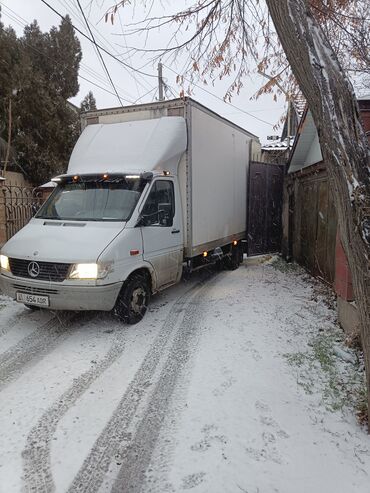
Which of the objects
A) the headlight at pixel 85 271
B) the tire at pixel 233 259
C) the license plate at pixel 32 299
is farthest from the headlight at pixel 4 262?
the tire at pixel 233 259

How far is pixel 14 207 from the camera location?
8.13 meters

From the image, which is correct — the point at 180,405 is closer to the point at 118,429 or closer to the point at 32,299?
the point at 118,429

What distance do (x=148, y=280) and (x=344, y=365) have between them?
2.97 m

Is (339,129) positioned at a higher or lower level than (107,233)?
higher

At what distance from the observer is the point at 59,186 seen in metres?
6.10

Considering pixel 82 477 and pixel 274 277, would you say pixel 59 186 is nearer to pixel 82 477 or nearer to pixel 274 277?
pixel 82 477

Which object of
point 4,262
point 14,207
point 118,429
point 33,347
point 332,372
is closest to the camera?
point 118,429

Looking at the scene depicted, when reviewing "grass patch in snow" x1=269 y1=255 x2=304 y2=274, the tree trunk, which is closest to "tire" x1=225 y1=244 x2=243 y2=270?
"grass patch in snow" x1=269 y1=255 x2=304 y2=274

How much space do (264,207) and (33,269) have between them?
24.5 feet

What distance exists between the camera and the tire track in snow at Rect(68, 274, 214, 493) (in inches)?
101

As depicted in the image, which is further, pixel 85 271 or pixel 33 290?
pixel 33 290

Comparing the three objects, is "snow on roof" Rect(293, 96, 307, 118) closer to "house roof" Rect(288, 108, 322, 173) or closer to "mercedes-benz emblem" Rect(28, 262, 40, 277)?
"house roof" Rect(288, 108, 322, 173)

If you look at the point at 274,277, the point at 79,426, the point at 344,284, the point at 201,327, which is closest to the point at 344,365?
the point at 344,284

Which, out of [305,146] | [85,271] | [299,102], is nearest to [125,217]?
[85,271]
